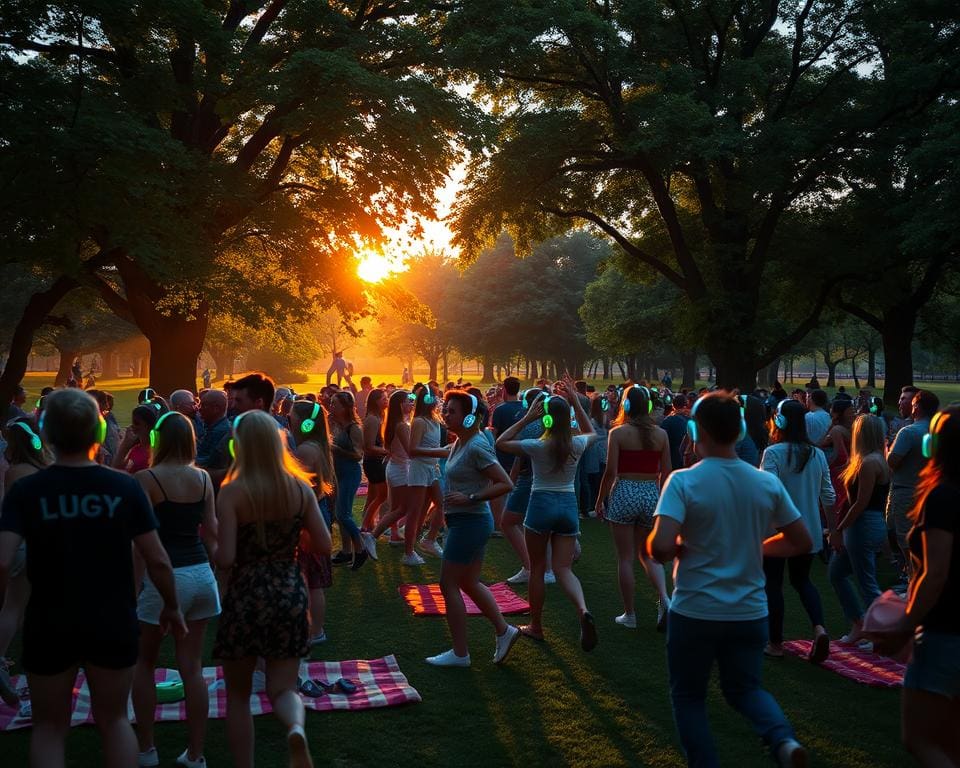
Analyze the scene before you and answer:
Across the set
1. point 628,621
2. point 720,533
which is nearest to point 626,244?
point 628,621

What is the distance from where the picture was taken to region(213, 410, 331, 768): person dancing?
4.12 metres

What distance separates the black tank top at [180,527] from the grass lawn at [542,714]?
118 cm

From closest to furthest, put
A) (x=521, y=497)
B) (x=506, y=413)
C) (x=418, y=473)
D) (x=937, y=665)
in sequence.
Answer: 1. (x=937, y=665)
2. (x=521, y=497)
3. (x=418, y=473)
4. (x=506, y=413)

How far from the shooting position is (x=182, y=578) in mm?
4801

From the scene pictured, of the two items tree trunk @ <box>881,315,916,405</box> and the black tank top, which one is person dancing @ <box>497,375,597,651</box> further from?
tree trunk @ <box>881,315,916,405</box>

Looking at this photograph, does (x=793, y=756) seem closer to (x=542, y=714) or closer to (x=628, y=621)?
(x=542, y=714)

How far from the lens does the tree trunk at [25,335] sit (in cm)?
1971

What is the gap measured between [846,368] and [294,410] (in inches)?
A: 5831

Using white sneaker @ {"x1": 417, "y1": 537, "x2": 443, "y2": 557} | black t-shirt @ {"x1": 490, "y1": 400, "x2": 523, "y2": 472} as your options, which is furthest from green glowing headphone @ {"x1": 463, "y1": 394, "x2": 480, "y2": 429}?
black t-shirt @ {"x1": 490, "y1": 400, "x2": 523, "y2": 472}

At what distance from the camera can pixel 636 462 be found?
25.2ft

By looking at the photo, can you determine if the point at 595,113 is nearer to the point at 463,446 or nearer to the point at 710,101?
the point at 710,101

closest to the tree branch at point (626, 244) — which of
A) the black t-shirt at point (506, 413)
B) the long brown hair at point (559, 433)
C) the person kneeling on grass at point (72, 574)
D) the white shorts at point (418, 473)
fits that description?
the black t-shirt at point (506, 413)

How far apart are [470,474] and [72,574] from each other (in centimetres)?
332

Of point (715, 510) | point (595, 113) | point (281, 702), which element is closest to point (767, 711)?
point (715, 510)
